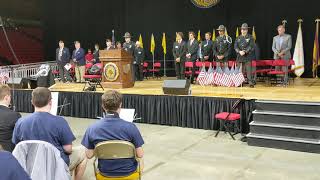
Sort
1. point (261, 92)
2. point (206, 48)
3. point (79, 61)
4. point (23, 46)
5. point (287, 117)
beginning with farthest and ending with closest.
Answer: point (23, 46) < point (79, 61) < point (206, 48) < point (261, 92) < point (287, 117)

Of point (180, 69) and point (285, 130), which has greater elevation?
point (180, 69)

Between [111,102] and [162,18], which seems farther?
[162,18]

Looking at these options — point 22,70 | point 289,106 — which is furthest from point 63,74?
point 289,106

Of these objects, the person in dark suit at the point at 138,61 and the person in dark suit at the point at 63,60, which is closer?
the person in dark suit at the point at 138,61

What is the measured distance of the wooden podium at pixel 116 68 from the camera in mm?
8664

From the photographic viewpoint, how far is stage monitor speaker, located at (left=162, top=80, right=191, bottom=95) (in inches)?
278

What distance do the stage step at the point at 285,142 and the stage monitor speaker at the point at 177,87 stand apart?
1.67 m

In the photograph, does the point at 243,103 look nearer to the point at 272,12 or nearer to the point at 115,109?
Answer: the point at 115,109

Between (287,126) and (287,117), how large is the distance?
0.16 metres

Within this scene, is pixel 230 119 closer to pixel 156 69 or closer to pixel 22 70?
pixel 156 69

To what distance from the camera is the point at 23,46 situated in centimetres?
1341

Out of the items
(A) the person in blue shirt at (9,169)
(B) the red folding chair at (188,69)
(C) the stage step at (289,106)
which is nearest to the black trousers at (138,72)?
(B) the red folding chair at (188,69)

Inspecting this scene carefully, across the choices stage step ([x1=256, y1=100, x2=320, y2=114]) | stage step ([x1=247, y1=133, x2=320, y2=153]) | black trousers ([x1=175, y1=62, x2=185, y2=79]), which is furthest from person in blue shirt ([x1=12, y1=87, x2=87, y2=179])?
black trousers ([x1=175, y1=62, x2=185, y2=79])

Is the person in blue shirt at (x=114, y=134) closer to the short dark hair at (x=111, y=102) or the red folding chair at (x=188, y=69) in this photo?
the short dark hair at (x=111, y=102)
